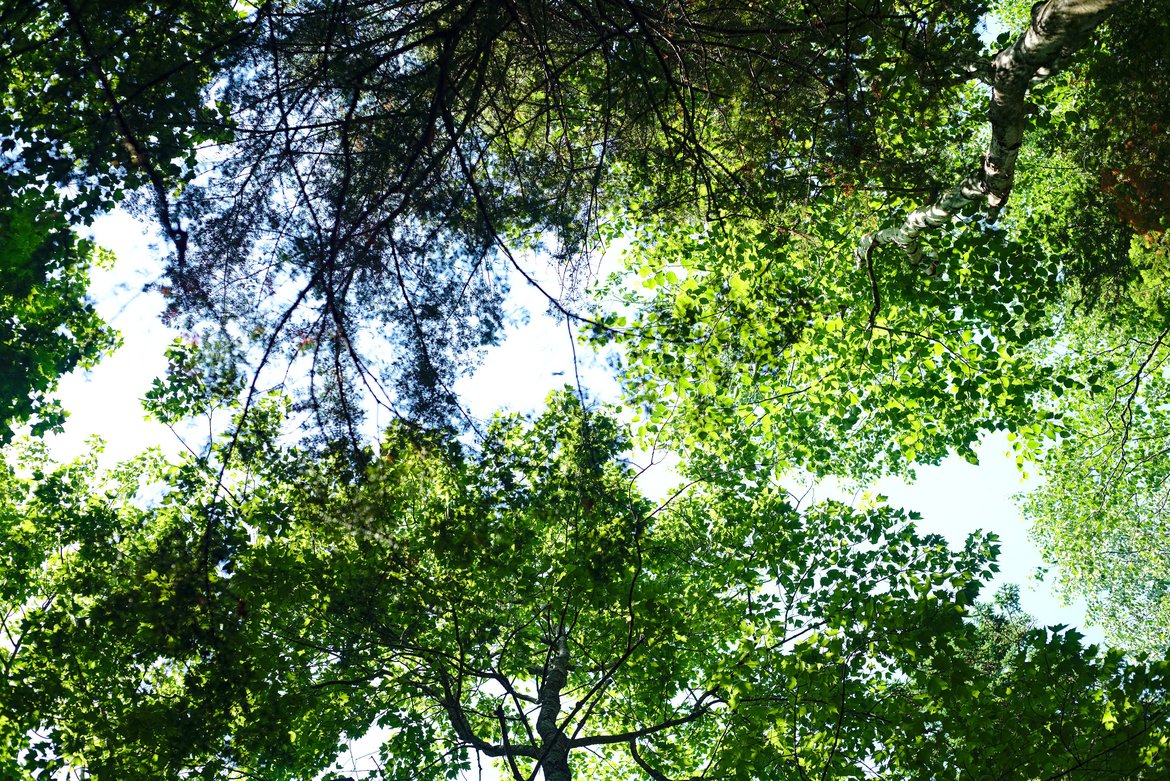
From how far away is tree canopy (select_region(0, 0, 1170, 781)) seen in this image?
416cm

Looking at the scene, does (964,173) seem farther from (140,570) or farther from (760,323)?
(140,570)

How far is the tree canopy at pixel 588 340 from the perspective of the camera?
4.16 m

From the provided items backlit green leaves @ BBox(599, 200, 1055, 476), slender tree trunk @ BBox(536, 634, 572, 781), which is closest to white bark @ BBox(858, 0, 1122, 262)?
backlit green leaves @ BBox(599, 200, 1055, 476)

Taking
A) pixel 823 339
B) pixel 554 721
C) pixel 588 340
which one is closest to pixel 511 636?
pixel 554 721

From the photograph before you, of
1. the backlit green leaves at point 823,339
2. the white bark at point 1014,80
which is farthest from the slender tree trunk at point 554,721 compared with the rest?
the white bark at point 1014,80

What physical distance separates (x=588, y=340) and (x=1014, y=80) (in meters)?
4.03

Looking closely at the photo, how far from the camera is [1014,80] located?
14.5 ft

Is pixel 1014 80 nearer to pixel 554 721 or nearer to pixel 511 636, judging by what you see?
pixel 511 636

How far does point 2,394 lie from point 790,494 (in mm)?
10415

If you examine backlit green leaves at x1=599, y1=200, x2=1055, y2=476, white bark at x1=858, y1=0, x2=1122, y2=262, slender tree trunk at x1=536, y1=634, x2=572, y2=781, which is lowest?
slender tree trunk at x1=536, y1=634, x2=572, y2=781

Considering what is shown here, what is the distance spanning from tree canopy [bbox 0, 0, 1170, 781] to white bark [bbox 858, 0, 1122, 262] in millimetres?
28

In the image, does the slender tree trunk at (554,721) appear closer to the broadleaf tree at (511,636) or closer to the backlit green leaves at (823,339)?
the broadleaf tree at (511,636)

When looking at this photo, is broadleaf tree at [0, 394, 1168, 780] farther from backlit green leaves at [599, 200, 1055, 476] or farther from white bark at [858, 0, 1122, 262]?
white bark at [858, 0, 1122, 262]

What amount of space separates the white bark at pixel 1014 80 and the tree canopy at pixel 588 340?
28 mm
